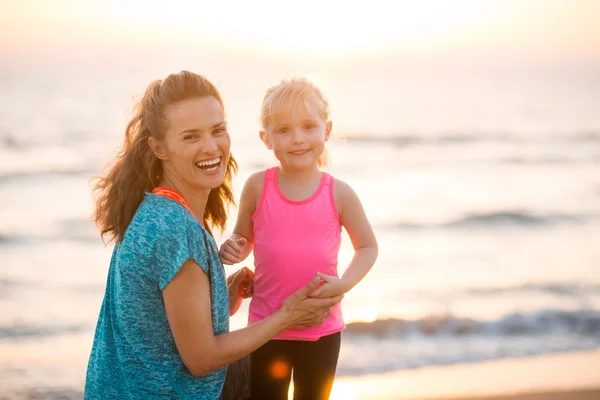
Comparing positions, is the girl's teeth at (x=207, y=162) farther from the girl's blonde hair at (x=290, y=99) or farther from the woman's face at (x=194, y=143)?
Answer: the girl's blonde hair at (x=290, y=99)

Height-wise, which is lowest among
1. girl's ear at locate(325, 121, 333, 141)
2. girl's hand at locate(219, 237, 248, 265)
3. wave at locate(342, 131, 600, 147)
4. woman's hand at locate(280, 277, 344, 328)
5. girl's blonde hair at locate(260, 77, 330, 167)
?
woman's hand at locate(280, 277, 344, 328)

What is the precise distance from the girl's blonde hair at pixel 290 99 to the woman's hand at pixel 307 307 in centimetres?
90

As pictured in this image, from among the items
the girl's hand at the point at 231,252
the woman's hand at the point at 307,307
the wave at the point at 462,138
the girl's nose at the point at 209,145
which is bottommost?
the woman's hand at the point at 307,307

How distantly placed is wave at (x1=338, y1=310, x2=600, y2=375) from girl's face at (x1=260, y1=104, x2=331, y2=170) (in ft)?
9.18

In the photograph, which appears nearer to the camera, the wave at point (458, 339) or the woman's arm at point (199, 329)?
the woman's arm at point (199, 329)

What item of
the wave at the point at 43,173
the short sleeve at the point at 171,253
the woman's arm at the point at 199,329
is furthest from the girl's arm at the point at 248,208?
the wave at the point at 43,173

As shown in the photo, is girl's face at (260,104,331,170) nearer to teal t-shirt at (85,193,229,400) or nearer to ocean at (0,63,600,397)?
ocean at (0,63,600,397)

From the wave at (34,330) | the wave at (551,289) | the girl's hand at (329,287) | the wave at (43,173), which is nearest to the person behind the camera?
the girl's hand at (329,287)

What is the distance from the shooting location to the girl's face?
3.77 metres

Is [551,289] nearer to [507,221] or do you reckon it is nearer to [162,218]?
[507,221]

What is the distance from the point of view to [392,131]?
2550cm

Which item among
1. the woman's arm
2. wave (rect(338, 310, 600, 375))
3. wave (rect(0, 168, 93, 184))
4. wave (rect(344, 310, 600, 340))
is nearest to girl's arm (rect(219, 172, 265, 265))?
the woman's arm

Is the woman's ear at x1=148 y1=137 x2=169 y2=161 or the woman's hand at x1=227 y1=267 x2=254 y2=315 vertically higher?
the woman's ear at x1=148 y1=137 x2=169 y2=161

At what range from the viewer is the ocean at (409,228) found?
6809 millimetres
